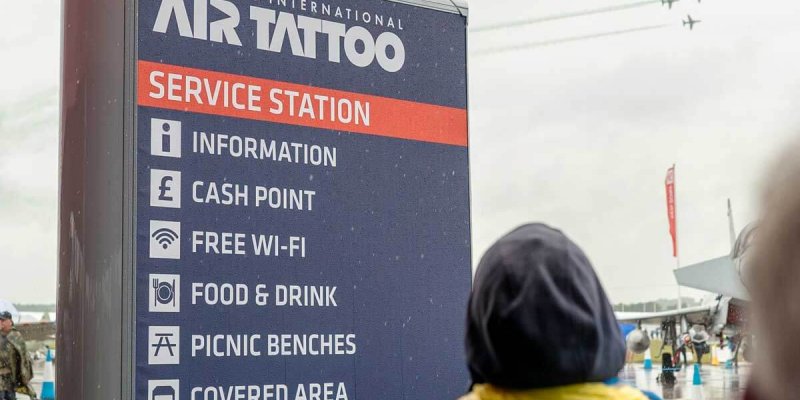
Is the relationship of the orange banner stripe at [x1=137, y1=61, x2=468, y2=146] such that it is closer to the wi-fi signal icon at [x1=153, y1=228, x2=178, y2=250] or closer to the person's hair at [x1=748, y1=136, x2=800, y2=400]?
the wi-fi signal icon at [x1=153, y1=228, x2=178, y2=250]

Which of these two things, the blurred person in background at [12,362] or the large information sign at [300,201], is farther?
the blurred person in background at [12,362]

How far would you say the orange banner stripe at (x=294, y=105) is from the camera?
3789 mm

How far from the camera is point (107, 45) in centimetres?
368

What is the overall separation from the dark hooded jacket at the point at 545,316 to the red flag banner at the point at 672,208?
6256cm

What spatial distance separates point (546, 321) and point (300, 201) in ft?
8.84

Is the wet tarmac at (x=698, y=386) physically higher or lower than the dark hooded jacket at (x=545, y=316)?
lower

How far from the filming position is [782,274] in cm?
71

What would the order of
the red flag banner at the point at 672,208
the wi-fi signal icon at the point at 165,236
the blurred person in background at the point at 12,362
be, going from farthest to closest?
the red flag banner at the point at 672,208 → the blurred person in background at the point at 12,362 → the wi-fi signal icon at the point at 165,236

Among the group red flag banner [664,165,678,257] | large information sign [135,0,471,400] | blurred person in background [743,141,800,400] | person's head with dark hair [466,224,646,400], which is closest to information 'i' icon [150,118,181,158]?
large information sign [135,0,471,400]

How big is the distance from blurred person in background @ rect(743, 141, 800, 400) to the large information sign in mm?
3105

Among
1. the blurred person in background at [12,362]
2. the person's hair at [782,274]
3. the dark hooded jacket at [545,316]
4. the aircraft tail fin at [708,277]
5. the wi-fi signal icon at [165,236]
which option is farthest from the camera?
the aircraft tail fin at [708,277]

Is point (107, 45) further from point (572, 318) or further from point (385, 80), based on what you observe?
point (572, 318)

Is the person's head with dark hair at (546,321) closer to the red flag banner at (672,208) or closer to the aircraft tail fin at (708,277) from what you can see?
the aircraft tail fin at (708,277)

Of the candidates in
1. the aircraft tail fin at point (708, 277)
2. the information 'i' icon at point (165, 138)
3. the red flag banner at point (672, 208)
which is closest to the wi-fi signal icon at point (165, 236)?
the information 'i' icon at point (165, 138)
